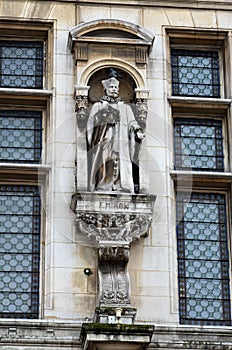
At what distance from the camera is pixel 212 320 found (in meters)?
17.1

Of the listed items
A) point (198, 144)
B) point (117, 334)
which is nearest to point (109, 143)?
point (198, 144)

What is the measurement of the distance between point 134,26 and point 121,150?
6.04 feet

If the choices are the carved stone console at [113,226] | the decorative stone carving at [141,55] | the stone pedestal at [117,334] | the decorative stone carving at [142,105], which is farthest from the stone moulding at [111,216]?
the decorative stone carving at [141,55]

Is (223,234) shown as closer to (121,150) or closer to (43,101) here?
(121,150)

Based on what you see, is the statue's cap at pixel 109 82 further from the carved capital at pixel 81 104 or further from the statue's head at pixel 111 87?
the carved capital at pixel 81 104

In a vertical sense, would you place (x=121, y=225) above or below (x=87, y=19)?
below

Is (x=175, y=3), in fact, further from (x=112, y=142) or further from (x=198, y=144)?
(x=112, y=142)

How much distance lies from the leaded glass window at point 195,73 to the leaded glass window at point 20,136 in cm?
194

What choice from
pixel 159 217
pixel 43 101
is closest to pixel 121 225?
pixel 159 217

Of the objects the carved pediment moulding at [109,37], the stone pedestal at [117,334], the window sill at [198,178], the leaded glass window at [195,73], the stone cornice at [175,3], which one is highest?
the stone cornice at [175,3]

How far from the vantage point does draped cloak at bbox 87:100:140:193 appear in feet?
56.2

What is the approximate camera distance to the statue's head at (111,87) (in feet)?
57.9

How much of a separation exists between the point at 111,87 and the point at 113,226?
6.39ft

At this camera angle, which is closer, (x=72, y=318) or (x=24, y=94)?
(x=72, y=318)
